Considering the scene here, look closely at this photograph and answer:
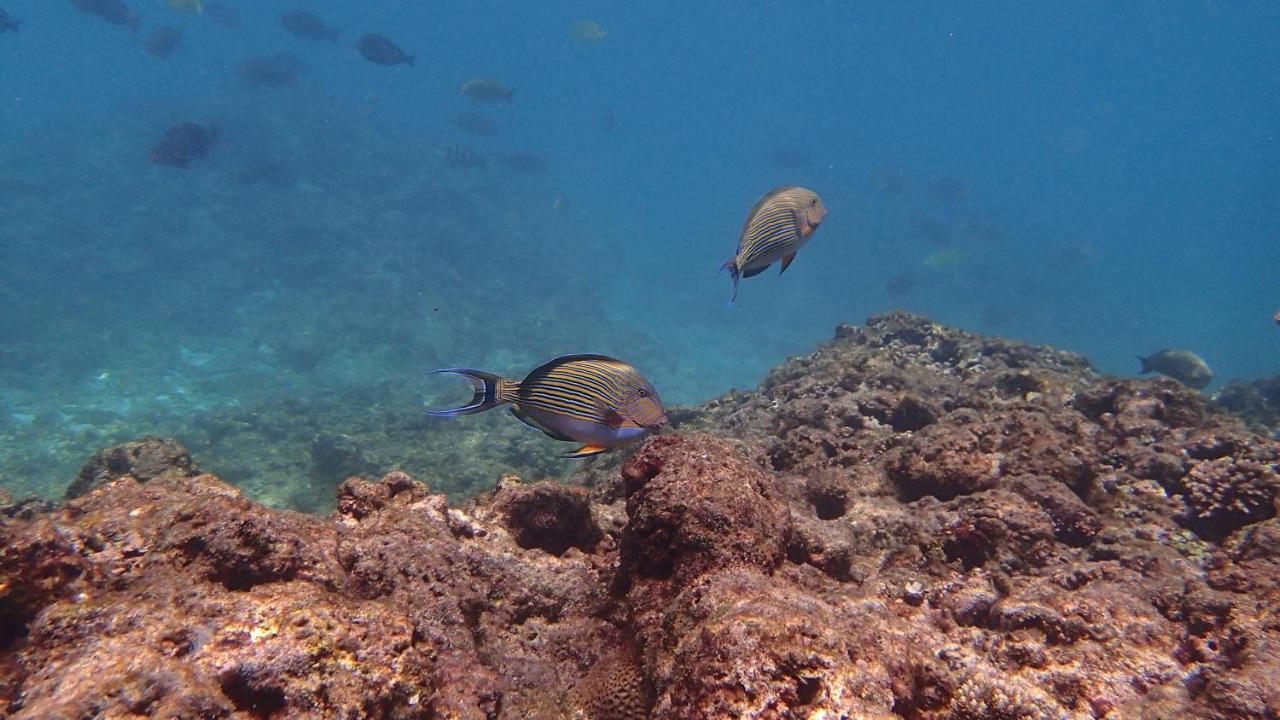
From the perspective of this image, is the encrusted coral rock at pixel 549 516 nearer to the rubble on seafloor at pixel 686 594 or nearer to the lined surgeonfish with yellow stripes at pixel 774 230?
the rubble on seafloor at pixel 686 594

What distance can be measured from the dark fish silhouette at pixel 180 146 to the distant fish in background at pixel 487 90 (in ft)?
29.7

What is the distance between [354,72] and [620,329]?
46244 mm

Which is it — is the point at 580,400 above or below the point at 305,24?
below

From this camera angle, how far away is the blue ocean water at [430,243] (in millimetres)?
15906

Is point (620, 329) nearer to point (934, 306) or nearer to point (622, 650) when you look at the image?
point (622, 650)

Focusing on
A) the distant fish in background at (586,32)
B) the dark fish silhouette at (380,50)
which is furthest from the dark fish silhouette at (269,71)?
the distant fish in background at (586,32)

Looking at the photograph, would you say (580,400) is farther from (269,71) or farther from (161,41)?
(269,71)

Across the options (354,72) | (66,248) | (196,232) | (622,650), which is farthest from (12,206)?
(354,72)

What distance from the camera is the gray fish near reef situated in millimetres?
12258

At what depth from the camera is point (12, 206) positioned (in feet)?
74.3

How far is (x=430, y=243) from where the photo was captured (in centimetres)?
2734

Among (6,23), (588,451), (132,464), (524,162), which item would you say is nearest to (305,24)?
(6,23)

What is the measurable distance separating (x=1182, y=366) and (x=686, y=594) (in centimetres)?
1580

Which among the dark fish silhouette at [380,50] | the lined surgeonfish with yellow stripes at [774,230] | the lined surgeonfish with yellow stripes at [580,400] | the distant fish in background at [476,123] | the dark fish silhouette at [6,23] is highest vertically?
the distant fish in background at [476,123]
